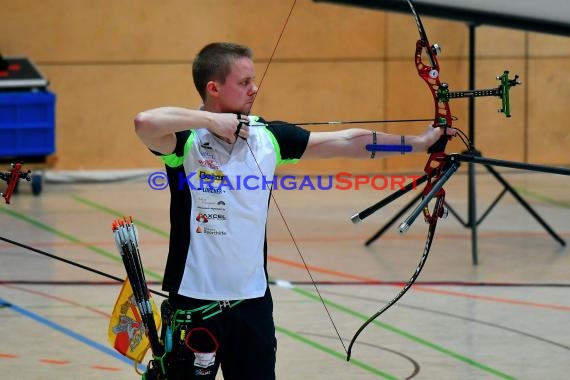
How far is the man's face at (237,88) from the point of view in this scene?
3.29 metres

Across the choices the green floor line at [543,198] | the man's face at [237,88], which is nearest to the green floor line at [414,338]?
the man's face at [237,88]

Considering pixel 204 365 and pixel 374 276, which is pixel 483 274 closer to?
pixel 374 276

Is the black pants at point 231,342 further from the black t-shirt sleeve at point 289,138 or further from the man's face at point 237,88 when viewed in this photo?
the man's face at point 237,88

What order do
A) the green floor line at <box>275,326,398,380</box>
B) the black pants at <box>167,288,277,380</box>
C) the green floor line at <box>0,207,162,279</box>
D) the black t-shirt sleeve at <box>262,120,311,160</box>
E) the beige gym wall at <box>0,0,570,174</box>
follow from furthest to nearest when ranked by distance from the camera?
the beige gym wall at <box>0,0,570,174</box>, the green floor line at <box>0,207,162,279</box>, the green floor line at <box>275,326,398,380</box>, the black t-shirt sleeve at <box>262,120,311,160</box>, the black pants at <box>167,288,277,380</box>

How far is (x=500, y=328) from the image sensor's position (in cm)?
558

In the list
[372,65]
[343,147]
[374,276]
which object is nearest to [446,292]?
[374,276]

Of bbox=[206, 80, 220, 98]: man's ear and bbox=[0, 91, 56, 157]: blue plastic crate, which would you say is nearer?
bbox=[206, 80, 220, 98]: man's ear

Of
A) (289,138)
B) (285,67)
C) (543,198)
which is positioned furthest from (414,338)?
(285,67)

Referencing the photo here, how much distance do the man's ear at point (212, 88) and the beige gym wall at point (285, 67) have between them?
748cm

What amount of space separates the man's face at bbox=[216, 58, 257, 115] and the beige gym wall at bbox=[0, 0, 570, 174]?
7464 millimetres

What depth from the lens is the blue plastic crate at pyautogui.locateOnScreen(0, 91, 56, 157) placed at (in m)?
9.72

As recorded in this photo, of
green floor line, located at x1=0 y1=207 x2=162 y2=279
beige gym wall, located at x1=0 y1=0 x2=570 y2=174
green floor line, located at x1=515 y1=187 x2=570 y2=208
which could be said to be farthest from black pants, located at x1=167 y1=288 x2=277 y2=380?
beige gym wall, located at x1=0 y1=0 x2=570 y2=174

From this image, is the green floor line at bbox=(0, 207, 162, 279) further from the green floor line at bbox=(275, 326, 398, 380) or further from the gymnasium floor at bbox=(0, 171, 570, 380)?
the green floor line at bbox=(275, 326, 398, 380)

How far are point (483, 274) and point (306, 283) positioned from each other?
1105 millimetres
